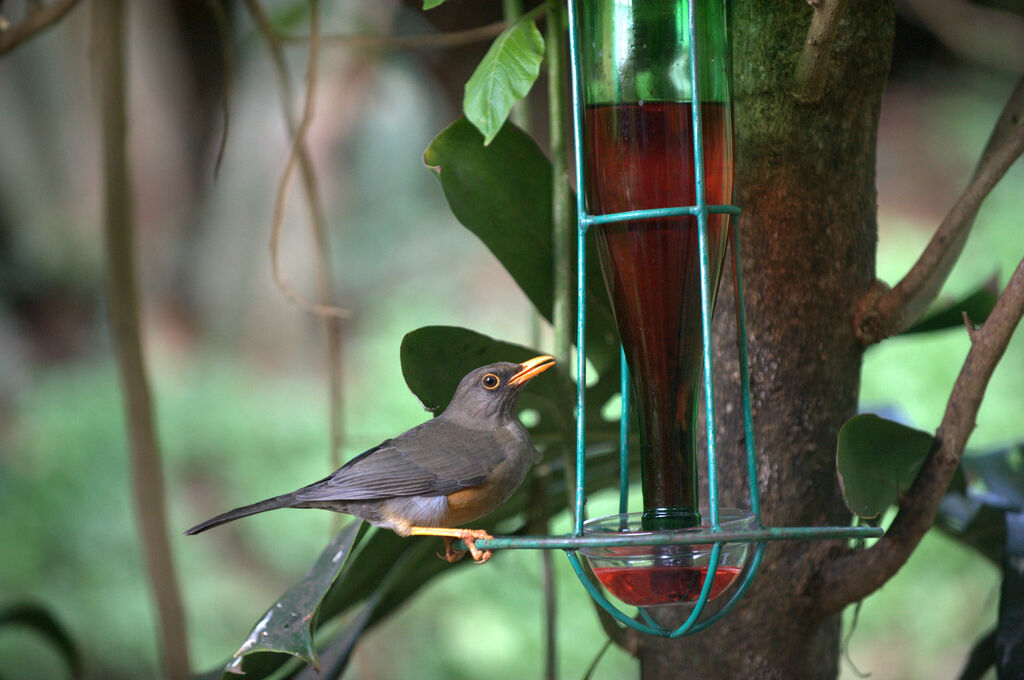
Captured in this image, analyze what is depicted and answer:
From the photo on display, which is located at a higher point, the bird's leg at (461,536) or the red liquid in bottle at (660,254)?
the red liquid in bottle at (660,254)

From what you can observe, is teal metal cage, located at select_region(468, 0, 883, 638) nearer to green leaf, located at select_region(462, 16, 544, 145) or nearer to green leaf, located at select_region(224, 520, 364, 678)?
green leaf, located at select_region(462, 16, 544, 145)

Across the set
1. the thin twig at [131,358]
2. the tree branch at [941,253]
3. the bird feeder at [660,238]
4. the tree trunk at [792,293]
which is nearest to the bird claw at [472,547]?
the bird feeder at [660,238]

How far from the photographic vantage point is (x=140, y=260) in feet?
12.3

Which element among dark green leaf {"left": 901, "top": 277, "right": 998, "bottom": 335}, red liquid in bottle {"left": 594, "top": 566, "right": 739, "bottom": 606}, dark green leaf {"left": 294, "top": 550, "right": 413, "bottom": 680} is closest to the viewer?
red liquid in bottle {"left": 594, "top": 566, "right": 739, "bottom": 606}

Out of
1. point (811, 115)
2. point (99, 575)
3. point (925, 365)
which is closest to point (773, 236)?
point (811, 115)

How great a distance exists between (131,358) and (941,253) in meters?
1.29

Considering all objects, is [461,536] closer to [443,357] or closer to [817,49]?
[443,357]

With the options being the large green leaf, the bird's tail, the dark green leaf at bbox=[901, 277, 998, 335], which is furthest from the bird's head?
the dark green leaf at bbox=[901, 277, 998, 335]

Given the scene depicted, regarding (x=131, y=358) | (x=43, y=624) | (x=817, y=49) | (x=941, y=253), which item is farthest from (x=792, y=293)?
(x=43, y=624)

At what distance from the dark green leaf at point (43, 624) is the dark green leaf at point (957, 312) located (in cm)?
138

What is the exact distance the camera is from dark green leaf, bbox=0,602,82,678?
1.62 meters

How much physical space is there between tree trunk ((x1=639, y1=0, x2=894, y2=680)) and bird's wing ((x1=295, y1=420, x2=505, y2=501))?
0.29 m

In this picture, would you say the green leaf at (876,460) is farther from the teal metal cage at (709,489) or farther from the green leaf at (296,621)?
the green leaf at (296,621)

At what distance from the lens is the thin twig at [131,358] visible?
1758mm
